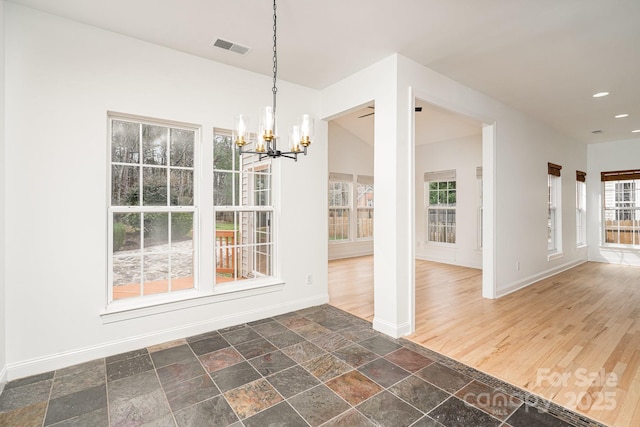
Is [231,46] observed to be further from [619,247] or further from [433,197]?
[619,247]

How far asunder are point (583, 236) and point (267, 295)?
8.06 m

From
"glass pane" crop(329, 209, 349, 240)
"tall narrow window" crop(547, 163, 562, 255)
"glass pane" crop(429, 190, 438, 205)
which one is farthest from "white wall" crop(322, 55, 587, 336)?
"glass pane" crop(329, 209, 349, 240)

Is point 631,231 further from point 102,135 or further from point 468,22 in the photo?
point 102,135

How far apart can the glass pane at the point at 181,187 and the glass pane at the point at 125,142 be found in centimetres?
38

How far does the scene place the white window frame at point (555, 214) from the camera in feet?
21.2

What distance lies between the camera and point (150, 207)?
3.09 meters

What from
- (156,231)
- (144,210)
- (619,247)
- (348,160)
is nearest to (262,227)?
(156,231)

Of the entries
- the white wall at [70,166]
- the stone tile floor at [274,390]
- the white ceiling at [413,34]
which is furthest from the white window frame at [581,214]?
the white wall at [70,166]

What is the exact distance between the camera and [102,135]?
9.15 feet

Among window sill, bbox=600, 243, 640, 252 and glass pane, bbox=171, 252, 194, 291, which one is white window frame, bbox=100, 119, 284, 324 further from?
window sill, bbox=600, 243, 640, 252

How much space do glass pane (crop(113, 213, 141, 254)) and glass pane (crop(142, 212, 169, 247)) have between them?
0.08m

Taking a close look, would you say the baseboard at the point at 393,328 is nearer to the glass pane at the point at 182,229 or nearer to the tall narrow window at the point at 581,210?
the glass pane at the point at 182,229

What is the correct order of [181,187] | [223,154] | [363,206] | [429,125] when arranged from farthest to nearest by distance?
1. [363,206]
2. [429,125]
3. [223,154]
4. [181,187]

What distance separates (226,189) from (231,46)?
4.85 ft
